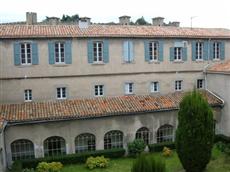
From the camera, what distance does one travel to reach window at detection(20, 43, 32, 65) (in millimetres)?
27734

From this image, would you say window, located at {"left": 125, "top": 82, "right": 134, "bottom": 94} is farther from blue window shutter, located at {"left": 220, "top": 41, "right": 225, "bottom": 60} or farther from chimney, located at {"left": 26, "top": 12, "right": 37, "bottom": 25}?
chimney, located at {"left": 26, "top": 12, "right": 37, "bottom": 25}

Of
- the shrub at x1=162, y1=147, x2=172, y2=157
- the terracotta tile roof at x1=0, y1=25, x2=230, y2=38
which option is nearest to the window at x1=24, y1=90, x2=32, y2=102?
the terracotta tile roof at x1=0, y1=25, x2=230, y2=38

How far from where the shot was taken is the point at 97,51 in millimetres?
29750

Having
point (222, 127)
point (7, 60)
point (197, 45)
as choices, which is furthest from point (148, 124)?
point (7, 60)

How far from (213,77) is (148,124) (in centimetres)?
836

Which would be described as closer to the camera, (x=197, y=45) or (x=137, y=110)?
(x=137, y=110)

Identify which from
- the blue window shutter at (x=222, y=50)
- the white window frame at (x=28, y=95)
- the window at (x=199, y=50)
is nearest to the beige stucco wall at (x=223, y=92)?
the window at (x=199, y=50)

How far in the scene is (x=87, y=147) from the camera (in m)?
28.2

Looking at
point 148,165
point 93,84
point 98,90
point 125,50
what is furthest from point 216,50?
point 148,165

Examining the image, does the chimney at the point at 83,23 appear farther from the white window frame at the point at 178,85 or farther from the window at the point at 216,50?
the window at the point at 216,50

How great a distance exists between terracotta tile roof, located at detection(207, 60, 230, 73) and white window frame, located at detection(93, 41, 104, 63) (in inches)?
423

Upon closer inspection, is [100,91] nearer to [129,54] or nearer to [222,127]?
[129,54]

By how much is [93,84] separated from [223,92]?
1195 cm

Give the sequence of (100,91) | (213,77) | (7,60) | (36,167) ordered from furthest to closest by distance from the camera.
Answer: (213,77) < (100,91) < (7,60) < (36,167)
